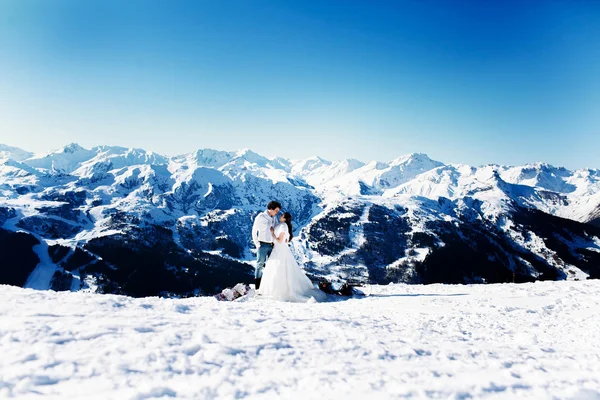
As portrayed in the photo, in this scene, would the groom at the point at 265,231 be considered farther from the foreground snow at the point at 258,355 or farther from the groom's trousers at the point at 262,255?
the foreground snow at the point at 258,355

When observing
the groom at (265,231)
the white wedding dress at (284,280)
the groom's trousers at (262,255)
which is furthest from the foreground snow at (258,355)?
the groom's trousers at (262,255)

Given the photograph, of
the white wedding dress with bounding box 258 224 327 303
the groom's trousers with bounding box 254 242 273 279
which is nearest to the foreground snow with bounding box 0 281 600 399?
the white wedding dress with bounding box 258 224 327 303

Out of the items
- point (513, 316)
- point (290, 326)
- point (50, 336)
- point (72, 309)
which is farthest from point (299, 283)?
point (50, 336)

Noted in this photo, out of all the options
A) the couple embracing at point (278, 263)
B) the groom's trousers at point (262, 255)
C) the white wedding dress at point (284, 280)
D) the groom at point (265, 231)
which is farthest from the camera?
the groom's trousers at point (262, 255)

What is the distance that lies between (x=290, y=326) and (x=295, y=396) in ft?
10.8

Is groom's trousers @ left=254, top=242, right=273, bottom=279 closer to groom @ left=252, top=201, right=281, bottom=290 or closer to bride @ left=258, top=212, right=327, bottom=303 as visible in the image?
groom @ left=252, top=201, right=281, bottom=290

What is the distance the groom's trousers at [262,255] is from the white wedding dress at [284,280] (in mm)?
482

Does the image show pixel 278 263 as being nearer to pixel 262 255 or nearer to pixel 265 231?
pixel 262 255

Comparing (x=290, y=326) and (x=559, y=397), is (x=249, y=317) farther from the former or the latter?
(x=559, y=397)

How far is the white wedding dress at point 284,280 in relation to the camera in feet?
47.7

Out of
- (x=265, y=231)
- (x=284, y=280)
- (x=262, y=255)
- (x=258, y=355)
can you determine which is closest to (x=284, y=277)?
(x=284, y=280)

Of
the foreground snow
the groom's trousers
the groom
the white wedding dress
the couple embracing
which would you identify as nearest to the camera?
the foreground snow

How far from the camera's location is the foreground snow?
181 inches

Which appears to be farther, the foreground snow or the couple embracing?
the couple embracing
